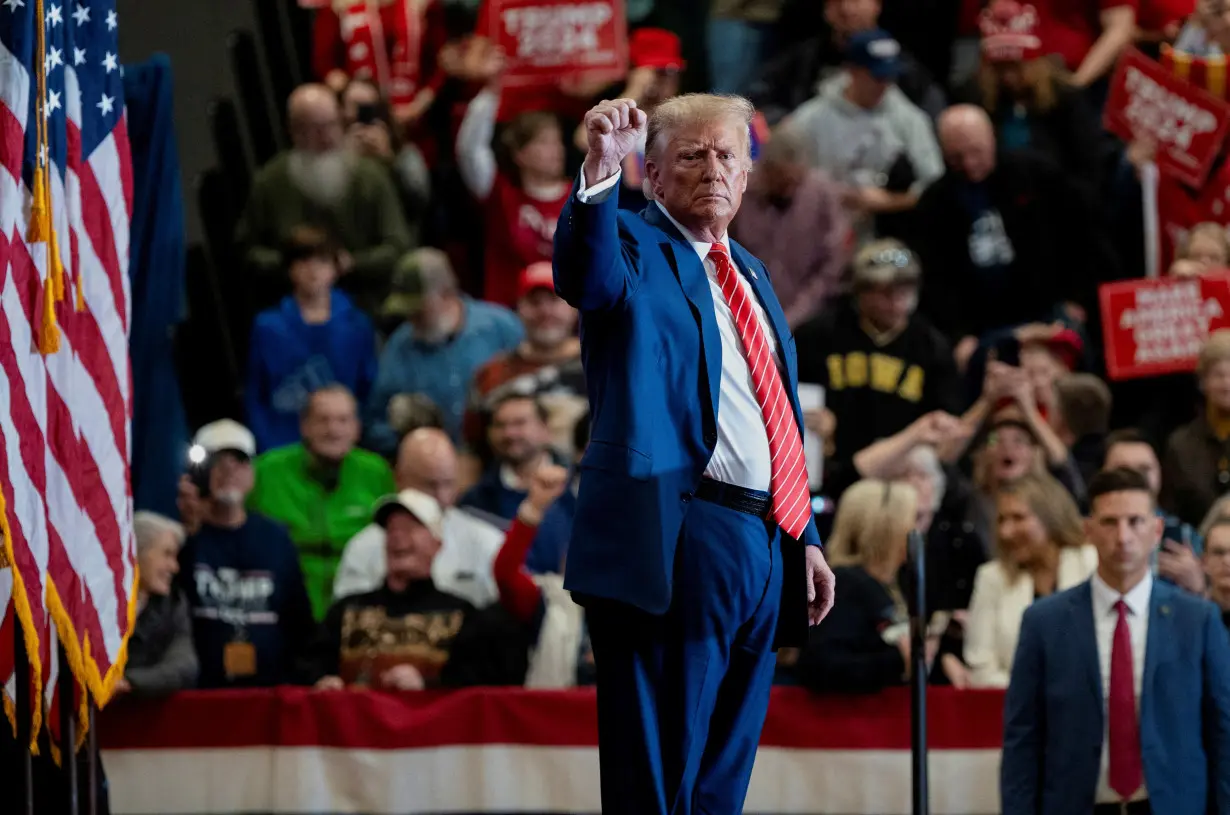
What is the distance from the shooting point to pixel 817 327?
935 centimetres

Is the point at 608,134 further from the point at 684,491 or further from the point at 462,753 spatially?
the point at 462,753

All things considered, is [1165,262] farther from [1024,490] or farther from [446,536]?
[446,536]

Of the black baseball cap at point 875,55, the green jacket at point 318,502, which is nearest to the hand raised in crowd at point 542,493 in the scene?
the green jacket at point 318,502

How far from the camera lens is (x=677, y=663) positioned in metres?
4.31

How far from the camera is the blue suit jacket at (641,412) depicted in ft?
13.7

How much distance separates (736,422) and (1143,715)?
254 cm

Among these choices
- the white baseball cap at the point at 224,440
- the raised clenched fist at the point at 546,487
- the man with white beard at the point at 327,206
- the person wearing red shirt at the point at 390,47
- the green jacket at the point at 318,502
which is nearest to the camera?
the raised clenched fist at the point at 546,487

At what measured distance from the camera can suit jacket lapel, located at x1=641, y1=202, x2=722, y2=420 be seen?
14.1 ft

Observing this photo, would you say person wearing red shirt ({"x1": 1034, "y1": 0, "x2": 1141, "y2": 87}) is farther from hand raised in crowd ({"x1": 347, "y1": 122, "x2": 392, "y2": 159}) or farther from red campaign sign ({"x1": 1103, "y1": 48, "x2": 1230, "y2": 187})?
hand raised in crowd ({"x1": 347, "y1": 122, "x2": 392, "y2": 159})

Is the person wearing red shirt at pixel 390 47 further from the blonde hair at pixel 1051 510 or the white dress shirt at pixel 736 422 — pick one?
the white dress shirt at pixel 736 422

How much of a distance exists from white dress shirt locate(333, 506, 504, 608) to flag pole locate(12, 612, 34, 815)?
242 centimetres

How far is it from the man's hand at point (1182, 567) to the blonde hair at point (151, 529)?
11.8 feet

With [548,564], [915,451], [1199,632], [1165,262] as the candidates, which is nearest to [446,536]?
[548,564]

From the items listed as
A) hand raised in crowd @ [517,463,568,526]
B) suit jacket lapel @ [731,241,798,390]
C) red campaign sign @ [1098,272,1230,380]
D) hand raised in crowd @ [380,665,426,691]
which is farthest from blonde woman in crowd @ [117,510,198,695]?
red campaign sign @ [1098,272,1230,380]
